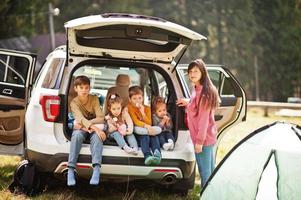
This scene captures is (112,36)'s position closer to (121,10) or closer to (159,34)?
(159,34)

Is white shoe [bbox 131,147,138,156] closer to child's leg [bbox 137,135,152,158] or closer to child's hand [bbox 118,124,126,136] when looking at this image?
child's leg [bbox 137,135,152,158]

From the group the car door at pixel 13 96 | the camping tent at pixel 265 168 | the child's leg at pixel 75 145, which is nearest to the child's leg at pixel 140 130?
the child's leg at pixel 75 145

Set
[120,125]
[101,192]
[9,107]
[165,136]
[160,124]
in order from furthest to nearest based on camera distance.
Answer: [9,107]
[101,192]
[160,124]
[165,136]
[120,125]

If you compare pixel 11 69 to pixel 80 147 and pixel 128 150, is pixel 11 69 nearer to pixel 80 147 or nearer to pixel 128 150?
pixel 80 147

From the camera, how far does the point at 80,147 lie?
5039 millimetres

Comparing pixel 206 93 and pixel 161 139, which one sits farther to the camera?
pixel 161 139

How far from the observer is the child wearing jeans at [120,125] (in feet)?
17.0

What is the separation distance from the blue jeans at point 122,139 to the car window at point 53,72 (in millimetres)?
805

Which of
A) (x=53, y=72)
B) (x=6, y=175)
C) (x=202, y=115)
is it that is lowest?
(x=6, y=175)

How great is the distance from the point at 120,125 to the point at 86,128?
0.37 metres

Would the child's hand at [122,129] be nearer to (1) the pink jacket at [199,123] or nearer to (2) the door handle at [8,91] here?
(1) the pink jacket at [199,123]

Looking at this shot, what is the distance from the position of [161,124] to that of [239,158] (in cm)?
111

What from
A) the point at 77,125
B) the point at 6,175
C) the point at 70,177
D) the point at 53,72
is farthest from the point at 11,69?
the point at 70,177

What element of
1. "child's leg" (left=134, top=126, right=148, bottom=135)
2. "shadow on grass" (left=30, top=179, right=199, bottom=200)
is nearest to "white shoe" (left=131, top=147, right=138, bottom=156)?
"child's leg" (left=134, top=126, right=148, bottom=135)
